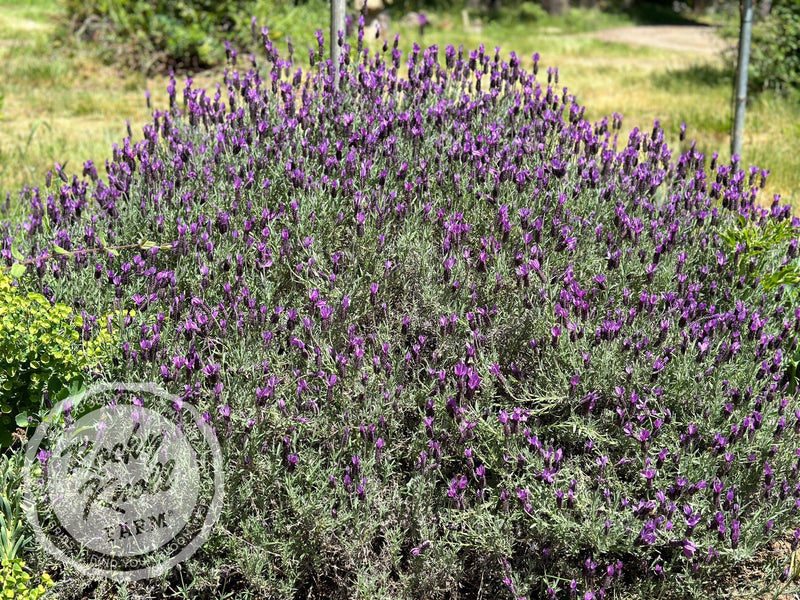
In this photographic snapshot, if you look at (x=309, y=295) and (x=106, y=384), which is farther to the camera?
(x=309, y=295)

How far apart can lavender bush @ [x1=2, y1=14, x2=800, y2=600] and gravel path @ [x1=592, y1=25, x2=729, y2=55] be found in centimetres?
1507

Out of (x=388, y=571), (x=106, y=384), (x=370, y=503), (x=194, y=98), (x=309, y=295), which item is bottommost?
(x=388, y=571)

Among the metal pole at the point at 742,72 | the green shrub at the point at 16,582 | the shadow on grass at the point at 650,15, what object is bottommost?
the green shrub at the point at 16,582

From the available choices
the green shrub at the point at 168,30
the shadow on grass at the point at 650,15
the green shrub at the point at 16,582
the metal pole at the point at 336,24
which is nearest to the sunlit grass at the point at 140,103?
the green shrub at the point at 168,30

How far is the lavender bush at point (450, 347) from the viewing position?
264 centimetres

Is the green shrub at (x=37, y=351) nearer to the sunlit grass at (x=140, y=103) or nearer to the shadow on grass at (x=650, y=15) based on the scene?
the sunlit grass at (x=140, y=103)

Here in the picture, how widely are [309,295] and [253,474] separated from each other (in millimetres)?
701

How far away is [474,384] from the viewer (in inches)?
107

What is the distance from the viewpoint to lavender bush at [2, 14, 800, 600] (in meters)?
2.64

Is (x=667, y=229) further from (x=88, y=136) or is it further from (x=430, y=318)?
(x=88, y=136)

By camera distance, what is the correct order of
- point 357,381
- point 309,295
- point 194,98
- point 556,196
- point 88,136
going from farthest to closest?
point 88,136
point 194,98
point 556,196
point 309,295
point 357,381

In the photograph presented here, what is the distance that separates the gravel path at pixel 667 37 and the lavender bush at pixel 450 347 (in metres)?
15.1

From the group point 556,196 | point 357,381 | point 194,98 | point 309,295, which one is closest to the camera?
point 357,381

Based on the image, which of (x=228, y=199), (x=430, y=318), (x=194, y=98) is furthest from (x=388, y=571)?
(x=194, y=98)
